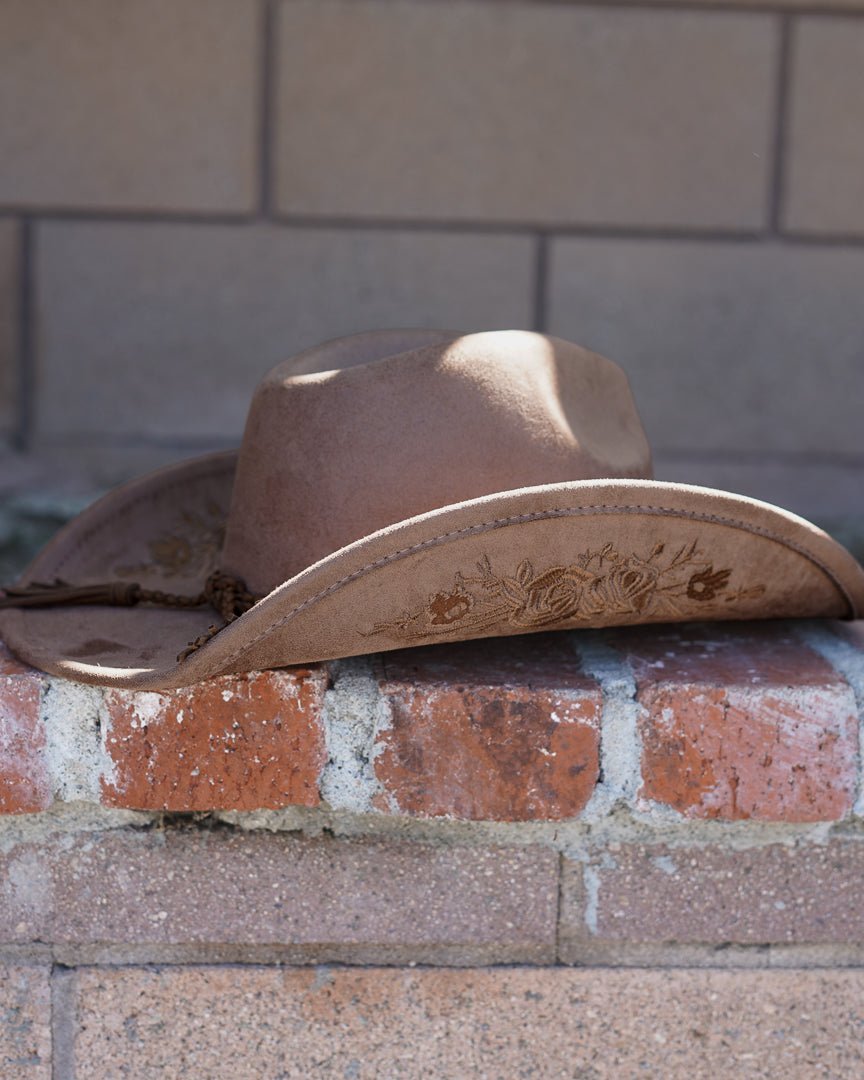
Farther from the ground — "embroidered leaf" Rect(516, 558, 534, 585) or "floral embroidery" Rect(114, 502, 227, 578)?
"embroidered leaf" Rect(516, 558, 534, 585)

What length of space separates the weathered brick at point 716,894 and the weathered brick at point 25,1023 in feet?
1.57

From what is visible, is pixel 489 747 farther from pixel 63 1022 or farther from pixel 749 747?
pixel 63 1022

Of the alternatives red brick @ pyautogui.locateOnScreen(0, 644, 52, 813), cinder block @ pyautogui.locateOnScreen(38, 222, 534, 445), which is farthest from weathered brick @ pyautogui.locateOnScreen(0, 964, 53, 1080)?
cinder block @ pyautogui.locateOnScreen(38, 222, 534, 445)

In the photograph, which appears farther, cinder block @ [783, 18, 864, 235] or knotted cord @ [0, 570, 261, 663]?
cinder block @ [783, 18, 864, 235]

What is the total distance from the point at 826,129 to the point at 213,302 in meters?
1.35

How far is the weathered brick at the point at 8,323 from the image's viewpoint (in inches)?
86.6

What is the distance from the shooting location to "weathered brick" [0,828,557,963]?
94 cm

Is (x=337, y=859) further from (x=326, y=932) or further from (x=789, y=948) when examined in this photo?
(x=789, y=948)

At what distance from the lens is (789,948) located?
0.97 m

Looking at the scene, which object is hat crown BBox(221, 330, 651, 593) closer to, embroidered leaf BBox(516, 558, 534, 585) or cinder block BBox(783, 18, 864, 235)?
embroidered leaf BBox(516, 558, 534, 585)

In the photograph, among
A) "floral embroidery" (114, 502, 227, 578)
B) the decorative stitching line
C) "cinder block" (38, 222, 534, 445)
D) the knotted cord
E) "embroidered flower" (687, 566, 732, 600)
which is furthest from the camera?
"cinder block" (38, 222, 534, 445)

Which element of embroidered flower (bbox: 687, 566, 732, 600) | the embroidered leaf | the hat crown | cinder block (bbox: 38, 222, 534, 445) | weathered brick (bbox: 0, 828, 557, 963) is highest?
cinder block (bbox: 38, 222, 534, 445)

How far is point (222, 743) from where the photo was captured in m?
0.88

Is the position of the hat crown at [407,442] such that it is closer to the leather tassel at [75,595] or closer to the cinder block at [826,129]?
the leather tassel at [75,595]
